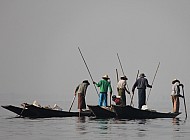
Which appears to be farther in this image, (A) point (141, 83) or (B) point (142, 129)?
(A) point (141, 83)

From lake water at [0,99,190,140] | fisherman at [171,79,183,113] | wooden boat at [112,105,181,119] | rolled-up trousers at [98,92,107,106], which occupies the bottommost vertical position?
lake water at [0,99,190,140]

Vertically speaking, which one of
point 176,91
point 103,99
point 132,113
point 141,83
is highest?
point 141,83

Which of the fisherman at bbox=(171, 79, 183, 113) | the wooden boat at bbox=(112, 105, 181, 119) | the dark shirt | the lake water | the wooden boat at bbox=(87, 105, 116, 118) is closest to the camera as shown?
the lake water

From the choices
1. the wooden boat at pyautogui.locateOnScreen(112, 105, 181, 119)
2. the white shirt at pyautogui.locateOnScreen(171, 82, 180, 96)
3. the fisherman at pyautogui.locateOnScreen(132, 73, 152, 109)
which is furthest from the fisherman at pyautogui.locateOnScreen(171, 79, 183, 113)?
the wooden boat at pyautogui.locateOnScreen(112, 105, 181, 119)

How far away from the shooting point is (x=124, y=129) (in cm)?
2762

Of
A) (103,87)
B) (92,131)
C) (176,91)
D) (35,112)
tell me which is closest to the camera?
(92,131)

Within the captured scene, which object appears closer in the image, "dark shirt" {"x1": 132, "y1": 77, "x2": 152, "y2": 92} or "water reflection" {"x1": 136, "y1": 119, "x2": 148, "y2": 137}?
"water reflection" {"x1": 136, "y1": 119, "x2": 148, "y2": 137}

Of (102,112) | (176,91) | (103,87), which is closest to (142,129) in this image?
(102,112)

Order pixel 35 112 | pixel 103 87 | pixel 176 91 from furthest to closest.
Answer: pixel 176 91, pixel 103 87, pixel 35 112

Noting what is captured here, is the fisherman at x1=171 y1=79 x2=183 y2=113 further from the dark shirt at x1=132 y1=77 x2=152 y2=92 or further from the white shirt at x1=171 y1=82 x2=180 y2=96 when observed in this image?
the dark shirt at x1=132 y1=77 x2=152 y2=92

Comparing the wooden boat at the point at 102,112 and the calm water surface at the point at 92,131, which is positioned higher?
the wooden boat at the point at 102,112

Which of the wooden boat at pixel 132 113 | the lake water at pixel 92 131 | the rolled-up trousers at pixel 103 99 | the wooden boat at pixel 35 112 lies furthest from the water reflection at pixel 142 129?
the wooden boat at pixel 35 112

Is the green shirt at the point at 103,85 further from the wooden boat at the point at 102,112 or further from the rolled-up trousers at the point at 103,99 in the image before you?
the wooden boat at the point at 102,112

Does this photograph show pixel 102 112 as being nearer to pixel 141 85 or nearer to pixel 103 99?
pixel 103 99
